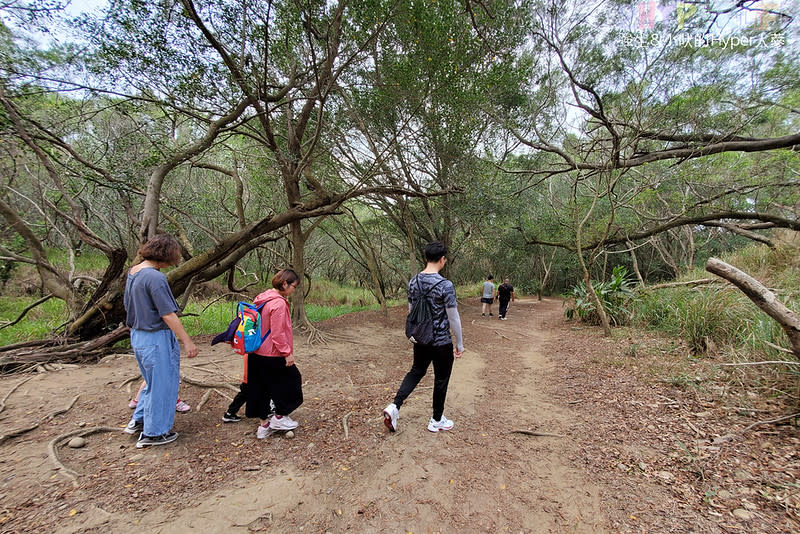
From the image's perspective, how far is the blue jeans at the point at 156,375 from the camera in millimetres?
2377

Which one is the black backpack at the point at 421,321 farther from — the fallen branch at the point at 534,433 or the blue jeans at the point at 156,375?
the blue jeans at the point at 156,375

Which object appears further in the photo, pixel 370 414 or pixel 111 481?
pixel 370 414

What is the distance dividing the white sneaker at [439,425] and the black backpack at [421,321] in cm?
84

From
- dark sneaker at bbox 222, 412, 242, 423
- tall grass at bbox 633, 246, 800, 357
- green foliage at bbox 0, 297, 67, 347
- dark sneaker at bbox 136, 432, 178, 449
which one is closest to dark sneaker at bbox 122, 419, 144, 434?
dark sneaker at bbox 136, 432, 178, 449

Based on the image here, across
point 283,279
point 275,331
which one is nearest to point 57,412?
point 275,331

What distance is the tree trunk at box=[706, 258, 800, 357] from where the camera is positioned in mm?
2441

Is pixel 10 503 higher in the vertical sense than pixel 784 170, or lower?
lower

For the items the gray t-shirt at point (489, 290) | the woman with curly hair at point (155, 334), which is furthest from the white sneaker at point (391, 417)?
the gray t-shirt at point (489, 290)

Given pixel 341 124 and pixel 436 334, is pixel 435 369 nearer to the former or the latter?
pixel 436 334

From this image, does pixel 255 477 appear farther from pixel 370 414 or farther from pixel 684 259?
pixel 684 259

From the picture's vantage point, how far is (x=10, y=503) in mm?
1806

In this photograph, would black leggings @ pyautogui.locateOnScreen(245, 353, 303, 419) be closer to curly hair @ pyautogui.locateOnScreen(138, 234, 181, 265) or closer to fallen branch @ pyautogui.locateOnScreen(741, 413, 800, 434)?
curly hair @ pyautogui.locateOnScreen(138, 234, 181, 265)

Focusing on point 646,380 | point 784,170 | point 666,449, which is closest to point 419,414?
point 666,449

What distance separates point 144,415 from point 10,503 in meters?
0.70
